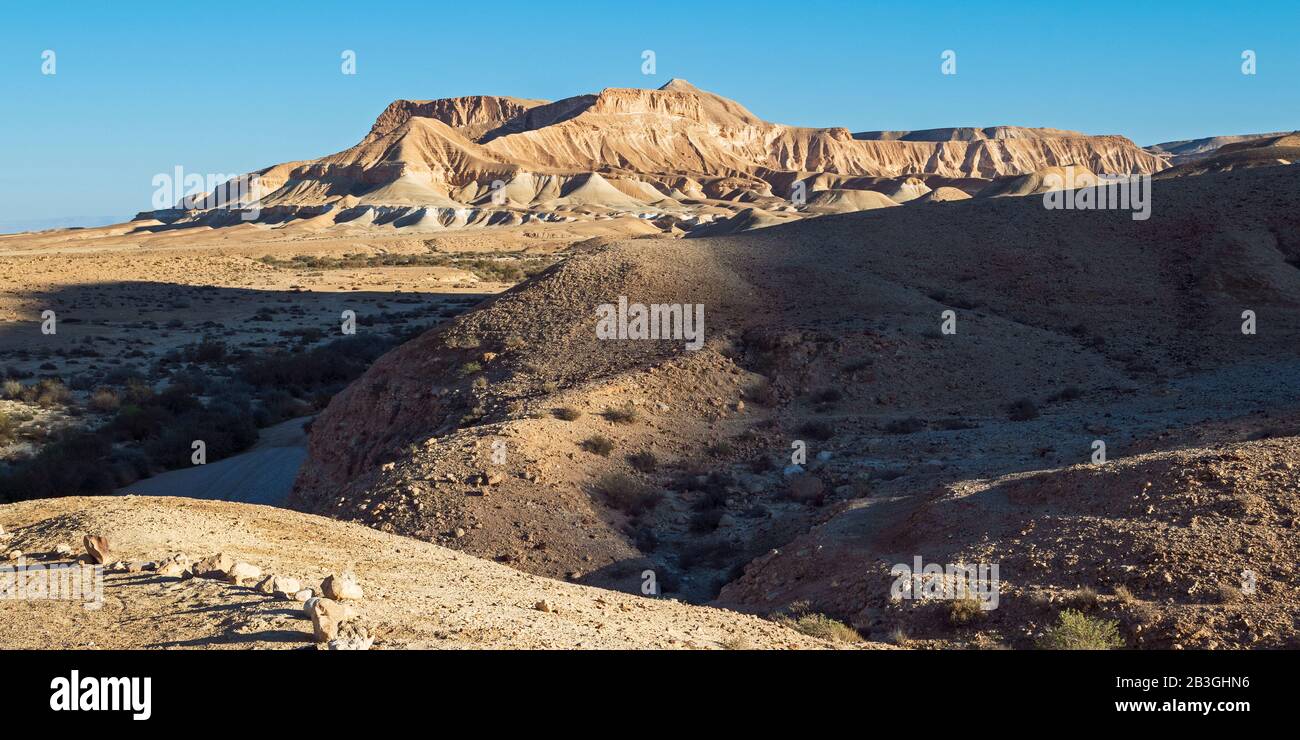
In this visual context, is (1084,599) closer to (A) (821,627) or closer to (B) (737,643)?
(A) (821,627)

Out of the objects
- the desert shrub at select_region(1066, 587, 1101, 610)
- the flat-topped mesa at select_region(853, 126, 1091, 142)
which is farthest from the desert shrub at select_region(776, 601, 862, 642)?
the flat-topped mesa at select_region(853, 126, 1091, 142)

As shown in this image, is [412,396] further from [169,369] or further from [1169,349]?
[169,369]

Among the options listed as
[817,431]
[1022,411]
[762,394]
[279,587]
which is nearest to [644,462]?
[817,431]

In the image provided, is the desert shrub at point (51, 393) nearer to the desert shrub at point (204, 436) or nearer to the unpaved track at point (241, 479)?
the desert shrub at point (204, 436)

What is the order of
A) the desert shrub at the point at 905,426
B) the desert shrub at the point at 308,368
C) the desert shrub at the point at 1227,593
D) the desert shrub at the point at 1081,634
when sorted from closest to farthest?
1. the desert shrub at the point at 1081,634
2. the desert shrub at the point at 1227,593
3. the desert shrub at the point at 905,426
4. the desert shrub at the point at 308,368

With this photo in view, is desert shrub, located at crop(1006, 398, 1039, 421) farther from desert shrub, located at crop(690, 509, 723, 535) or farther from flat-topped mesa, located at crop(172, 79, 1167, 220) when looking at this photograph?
flat-topped mesa, located at crop(172, 79, 1167, 220)

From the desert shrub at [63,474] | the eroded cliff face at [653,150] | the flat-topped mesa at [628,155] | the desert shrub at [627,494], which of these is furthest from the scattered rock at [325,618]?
the eroded cliff face at [653,150]
